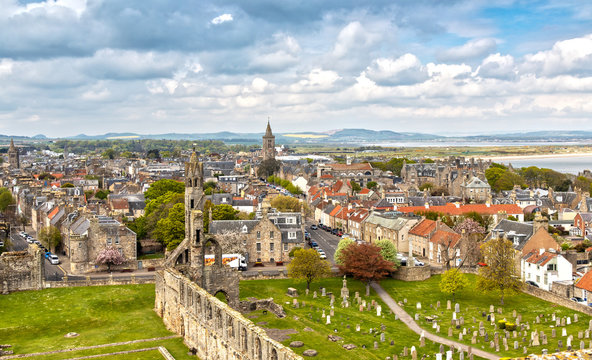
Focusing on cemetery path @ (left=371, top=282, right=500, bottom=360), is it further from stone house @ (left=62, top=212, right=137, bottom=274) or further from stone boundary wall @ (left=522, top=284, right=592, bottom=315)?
stone house @ (left=62, top=212, right=137, bottom=274)

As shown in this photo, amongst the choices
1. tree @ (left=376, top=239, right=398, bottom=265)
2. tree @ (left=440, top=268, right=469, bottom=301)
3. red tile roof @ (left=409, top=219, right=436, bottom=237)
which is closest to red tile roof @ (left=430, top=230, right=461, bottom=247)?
red tile roof @ (left=409, top=219, right=436, bottom=237)

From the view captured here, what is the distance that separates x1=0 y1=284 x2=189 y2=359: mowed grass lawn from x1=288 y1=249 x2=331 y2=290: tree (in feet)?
42.7

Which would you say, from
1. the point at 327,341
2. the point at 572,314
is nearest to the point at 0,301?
the point at 327,341

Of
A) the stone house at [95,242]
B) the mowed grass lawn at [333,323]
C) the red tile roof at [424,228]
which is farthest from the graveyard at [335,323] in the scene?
the red tile roof at [424,228]

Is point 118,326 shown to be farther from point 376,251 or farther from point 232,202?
point 232,202

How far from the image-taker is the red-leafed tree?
53.0 meters

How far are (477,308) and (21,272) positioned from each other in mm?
40221

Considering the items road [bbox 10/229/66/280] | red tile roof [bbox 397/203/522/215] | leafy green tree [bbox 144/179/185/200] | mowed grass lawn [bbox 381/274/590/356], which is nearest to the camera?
mowed grass lawn [bbox 381/274/590/356]

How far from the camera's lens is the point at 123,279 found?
5319 cm

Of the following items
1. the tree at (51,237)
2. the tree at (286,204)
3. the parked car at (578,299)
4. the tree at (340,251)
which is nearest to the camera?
the parked car at (578,299)

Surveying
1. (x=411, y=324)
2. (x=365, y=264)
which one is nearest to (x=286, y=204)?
(x=365, y=264)

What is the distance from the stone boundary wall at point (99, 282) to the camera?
51875mm

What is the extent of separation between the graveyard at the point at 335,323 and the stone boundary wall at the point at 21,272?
18.3 meters

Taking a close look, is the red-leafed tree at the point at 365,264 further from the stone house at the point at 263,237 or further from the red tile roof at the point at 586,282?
the red tile roof at the point at 586,282
